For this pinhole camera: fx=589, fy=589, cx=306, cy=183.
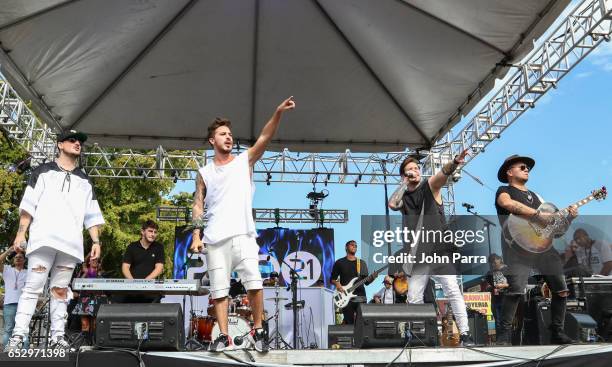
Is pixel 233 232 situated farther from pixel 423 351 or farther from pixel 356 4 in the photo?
pixel 356 4

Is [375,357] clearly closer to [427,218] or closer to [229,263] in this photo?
[229,263]

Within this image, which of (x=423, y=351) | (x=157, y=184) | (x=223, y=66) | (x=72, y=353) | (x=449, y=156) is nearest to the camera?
(x=72, y=353)

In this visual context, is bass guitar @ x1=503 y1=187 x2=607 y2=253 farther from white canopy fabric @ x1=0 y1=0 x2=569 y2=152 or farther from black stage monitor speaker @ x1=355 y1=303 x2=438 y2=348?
white canopy fabric @ x1=0 y1=0 x2=569 y2=152

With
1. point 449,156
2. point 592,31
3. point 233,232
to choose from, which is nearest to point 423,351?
point 233,232

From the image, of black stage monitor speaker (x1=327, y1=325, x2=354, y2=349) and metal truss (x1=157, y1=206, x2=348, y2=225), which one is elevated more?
metal truss (x1=157, y1=206, x2=348, y2=225)

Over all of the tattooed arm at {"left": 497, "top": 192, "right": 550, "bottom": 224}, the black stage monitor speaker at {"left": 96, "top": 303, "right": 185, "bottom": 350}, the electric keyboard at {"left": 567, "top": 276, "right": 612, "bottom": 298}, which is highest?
the tattooed arm at {"left": 497, "top": 192, "right": 550, "bottom": 224}

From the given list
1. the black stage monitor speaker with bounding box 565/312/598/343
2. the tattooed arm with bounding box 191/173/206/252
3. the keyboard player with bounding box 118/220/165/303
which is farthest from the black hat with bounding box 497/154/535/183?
the keyboard player with bounding box 118/220/165/303

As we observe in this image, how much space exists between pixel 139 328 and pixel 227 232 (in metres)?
0.90

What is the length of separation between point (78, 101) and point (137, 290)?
503 centimetres

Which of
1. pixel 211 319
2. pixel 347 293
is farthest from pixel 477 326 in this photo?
pixel 211 319

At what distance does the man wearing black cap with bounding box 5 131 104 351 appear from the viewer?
4.45 meters

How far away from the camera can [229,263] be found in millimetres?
4363

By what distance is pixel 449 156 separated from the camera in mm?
11617

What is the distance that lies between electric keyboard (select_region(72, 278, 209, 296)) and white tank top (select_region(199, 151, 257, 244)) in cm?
71
